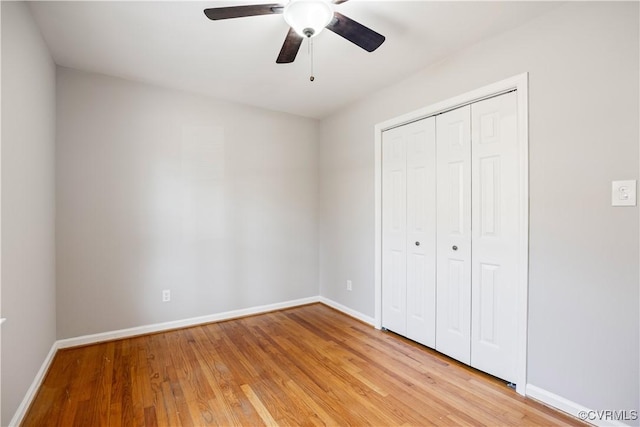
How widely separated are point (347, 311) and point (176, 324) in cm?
189

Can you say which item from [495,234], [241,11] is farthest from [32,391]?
[495,234]

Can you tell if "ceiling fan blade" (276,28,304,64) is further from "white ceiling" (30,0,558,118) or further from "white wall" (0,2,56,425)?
"white wall" (0,2,56,425)

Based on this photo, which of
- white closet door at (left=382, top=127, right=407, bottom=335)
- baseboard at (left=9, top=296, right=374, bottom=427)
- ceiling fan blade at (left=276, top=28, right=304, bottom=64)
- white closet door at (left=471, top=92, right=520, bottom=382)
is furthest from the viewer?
white closet door at (left=382, top=127, right=407, bottom=335)

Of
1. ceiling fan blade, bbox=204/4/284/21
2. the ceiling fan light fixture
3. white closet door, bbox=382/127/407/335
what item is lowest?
white closet door, bbox=382/127/407/335

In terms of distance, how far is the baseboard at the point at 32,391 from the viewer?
Result: 1.70m

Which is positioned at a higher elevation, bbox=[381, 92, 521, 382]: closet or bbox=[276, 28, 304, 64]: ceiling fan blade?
bbox=[276, 28, 304, 64]: ceiling fan blade

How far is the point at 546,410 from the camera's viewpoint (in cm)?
184

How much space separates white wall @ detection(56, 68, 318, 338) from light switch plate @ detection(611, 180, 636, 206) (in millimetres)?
3012

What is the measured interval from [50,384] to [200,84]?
8.98 ft

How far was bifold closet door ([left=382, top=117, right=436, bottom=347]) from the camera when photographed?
2.68 metres

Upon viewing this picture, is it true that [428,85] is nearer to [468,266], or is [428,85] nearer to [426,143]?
[426,143]

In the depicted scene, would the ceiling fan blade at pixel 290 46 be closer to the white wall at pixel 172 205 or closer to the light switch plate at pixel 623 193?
the white wall at pixel 172 205

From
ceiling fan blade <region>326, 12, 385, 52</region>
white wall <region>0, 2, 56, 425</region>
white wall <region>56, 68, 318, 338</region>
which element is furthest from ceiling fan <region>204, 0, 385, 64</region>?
white wall <region>56, 68, 318, 338</region>

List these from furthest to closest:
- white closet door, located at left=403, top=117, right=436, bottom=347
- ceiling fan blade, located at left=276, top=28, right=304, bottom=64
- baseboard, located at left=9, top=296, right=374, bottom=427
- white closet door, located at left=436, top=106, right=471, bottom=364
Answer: white closet door, located at left=403, top=117, right=436, bottom=347 → white closet door, located at left=436, top=106, right=471, bottom=364 → baseboard, located at left=9, top=296, right=374, bottom=427 → ceiling fan blade, located at left=276, top=28, right=304, bottom=64
